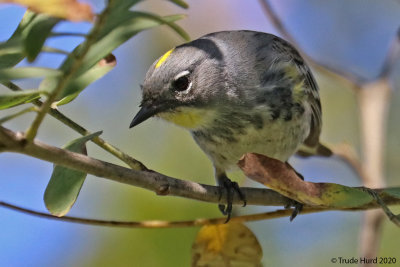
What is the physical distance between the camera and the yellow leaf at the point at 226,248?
2121mm

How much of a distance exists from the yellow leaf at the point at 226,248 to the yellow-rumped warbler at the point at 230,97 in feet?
1.43

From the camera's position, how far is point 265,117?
9.38 ft

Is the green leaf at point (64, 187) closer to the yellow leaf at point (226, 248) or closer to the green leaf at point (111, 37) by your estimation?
the green leaf at point (111, 37)

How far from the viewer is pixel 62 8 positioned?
1.12 m

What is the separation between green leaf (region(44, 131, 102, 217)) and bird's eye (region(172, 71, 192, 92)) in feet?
3.75

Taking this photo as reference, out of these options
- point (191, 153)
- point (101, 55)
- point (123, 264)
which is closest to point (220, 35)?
point (191, 153)

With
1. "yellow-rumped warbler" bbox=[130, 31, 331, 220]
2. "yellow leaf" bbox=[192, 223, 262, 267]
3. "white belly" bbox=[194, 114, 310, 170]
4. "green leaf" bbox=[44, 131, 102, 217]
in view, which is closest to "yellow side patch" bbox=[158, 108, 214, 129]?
"yellow-rumped warbler" bbox=[130, 31, 331, 220]

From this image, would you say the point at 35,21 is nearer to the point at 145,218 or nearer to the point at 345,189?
the point at 345,189

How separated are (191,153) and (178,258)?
74 centimetres

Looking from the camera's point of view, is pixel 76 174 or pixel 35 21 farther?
pixel 76 174

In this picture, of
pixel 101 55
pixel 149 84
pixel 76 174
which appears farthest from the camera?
pixel 149 84

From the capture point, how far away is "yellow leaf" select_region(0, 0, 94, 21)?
3.65ft

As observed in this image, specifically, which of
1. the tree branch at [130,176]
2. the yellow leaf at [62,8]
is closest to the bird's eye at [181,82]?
the tree branch at [130,176]

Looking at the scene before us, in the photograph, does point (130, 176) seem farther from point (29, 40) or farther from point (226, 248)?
point (226, 248)
